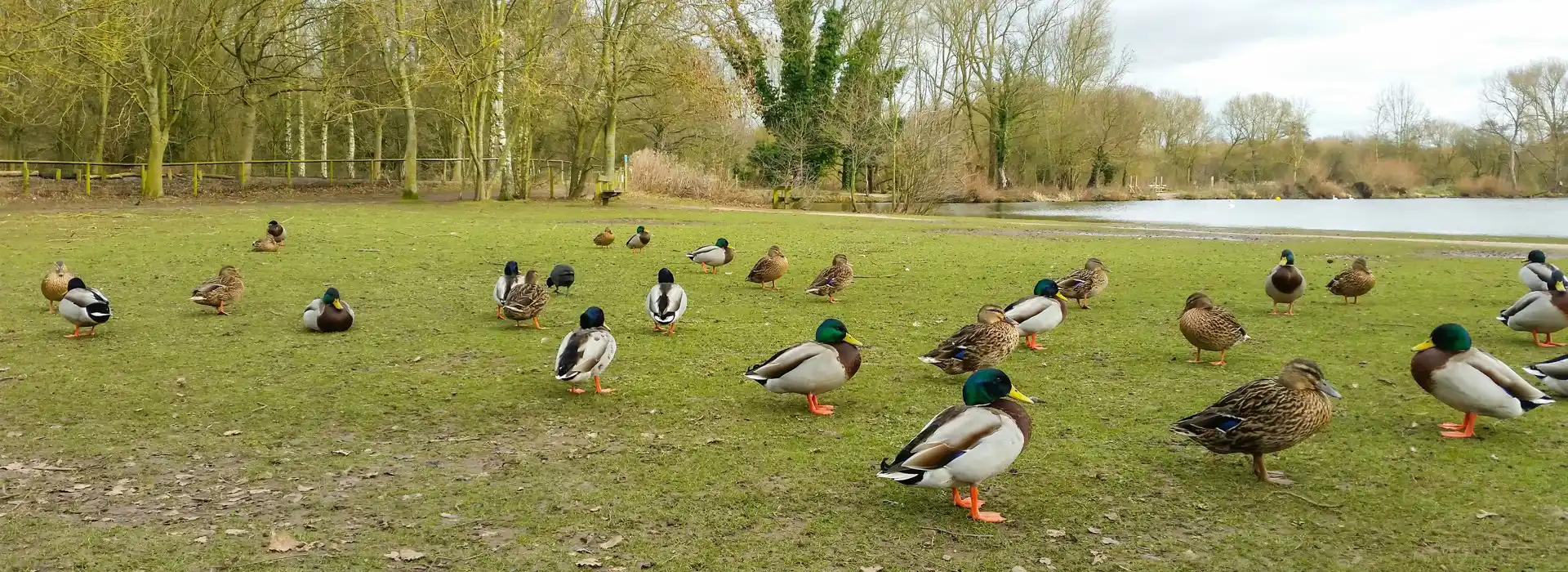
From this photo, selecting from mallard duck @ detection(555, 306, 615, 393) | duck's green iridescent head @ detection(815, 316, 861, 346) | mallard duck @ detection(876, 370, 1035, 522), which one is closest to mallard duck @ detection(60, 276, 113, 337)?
mallard duck @ detection(555, 306, 615, 393)

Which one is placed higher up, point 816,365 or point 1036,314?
point 1036,314

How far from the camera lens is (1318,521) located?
180 inches

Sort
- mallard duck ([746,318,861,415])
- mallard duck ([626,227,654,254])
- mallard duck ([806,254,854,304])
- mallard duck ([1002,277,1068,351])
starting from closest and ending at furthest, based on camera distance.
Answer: mallard duck ([746,318,861,415]), mallard duck ([1002,277,1068,351]), mallard duck ([806,254,854,304]), mallard duck ([626,227,654,254])

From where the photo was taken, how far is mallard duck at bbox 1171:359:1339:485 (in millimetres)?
4961

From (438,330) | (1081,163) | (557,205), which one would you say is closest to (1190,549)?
(438,330)

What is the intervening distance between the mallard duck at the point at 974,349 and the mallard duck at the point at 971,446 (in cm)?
226

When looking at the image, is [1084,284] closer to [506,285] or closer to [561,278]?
[561,278]

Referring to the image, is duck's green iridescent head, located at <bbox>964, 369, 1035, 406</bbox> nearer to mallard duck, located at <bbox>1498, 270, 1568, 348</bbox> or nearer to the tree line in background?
mallard duck, located at <bbox>1498, 270, 1568, 348</bbox>

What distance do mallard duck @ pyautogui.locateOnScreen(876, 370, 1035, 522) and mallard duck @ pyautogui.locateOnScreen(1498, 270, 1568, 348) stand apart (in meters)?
6.06

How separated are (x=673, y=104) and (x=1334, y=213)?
29.7 metres

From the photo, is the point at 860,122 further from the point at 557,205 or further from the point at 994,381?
the point at 994,381

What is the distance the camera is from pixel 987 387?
4703mm

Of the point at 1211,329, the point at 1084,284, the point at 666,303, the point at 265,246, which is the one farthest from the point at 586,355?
the point at 265,246

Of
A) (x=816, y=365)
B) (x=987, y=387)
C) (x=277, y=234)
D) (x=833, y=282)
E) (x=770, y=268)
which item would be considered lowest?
(x=816, y=365)
